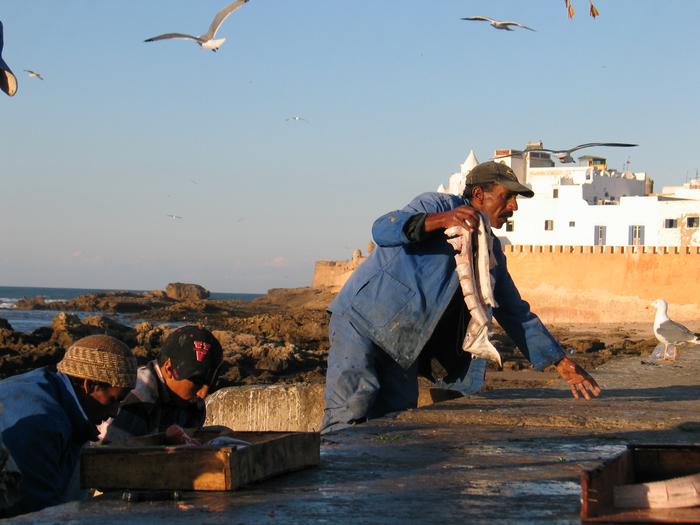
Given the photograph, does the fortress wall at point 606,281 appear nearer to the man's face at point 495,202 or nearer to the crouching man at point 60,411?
the man's face at point 495,202

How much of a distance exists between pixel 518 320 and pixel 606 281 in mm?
43149

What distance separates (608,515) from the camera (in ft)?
10.4

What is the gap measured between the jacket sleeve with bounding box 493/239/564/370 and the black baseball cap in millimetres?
341

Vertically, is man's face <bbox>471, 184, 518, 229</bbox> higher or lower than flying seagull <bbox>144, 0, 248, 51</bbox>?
lower

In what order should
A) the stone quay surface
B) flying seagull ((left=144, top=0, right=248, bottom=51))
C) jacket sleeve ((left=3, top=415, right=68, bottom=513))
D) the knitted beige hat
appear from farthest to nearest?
flying seagull ((left=144, top=0, right=248, bottom=51)), the knitted beige hat, jacket sleeve ((left=3, top=415, right=68, bottom=513)), the stone quay surface

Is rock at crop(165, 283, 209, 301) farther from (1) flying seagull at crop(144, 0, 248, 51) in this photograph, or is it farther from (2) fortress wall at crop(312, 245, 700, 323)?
(1) flying seagull at crop(144, 0, 248, 51)

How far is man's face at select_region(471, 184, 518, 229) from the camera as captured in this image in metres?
5.45

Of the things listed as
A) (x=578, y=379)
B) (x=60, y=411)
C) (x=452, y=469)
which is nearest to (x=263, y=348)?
(x=578, y=379)

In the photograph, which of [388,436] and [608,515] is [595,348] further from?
[608,515]

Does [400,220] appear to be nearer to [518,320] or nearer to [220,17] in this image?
[518,320]

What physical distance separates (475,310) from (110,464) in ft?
6.91

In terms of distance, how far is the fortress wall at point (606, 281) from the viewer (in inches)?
1790

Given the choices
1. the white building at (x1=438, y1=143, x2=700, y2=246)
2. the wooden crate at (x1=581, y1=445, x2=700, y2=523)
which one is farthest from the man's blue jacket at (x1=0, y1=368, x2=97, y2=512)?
the white building at (x1=438, y1=143, x2=700, y2=246)

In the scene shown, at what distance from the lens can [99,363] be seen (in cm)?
388
